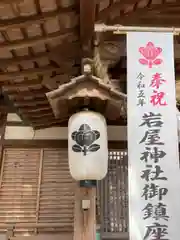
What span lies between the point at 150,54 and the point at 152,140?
93 cm

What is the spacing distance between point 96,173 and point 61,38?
164 cm

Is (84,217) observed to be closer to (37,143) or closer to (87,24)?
(87,24)

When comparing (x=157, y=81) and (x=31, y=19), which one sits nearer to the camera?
(x=157, y=81)

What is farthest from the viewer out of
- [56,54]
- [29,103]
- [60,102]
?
[29,103]

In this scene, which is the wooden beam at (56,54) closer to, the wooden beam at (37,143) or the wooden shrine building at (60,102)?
the wooden shrine building at (60,102)

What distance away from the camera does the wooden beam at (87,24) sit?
3.27 meters

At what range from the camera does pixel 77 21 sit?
3727 millimetres

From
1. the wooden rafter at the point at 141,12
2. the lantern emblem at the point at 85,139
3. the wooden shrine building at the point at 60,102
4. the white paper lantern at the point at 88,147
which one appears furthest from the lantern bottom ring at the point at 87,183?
Result: the wooden rafter at the point at 141,12

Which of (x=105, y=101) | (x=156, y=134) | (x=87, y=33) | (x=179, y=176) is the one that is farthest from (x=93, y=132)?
(x=87, y=33)

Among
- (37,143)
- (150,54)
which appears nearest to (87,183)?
(150,54)

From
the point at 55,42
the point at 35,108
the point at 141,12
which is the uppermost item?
the point at 141,12

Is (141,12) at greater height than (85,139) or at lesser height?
greater

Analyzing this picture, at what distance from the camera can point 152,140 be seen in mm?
3104

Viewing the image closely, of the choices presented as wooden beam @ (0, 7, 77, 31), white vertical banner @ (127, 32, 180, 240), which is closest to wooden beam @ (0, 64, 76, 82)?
wooden beam @ (0, 7, 77, 31)
